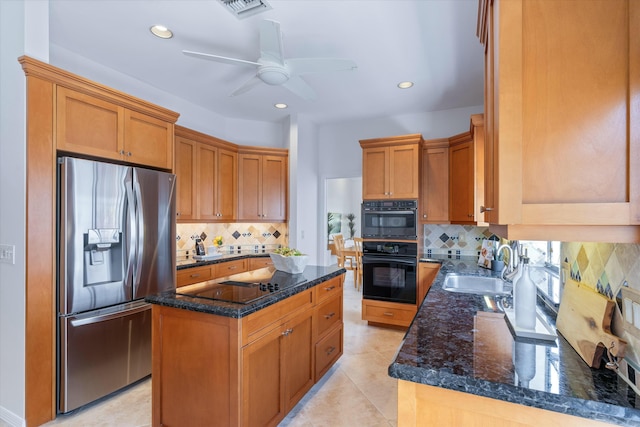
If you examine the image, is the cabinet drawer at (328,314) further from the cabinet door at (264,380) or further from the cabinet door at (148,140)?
the cabinet door at (148,140)

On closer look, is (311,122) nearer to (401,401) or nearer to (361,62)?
(361,62)

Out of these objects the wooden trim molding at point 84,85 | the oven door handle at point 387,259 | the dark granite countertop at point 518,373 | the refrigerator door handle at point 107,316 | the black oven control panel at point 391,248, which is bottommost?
the refrigerator door handle at point 107,316

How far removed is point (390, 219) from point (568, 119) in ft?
9.98

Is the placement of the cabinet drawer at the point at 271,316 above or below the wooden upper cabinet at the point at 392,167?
below

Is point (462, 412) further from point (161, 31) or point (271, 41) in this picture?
point (161, 31)

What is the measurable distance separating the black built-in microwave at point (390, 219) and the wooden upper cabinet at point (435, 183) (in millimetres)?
223

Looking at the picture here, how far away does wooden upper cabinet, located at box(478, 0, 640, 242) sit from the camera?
0.79 meters

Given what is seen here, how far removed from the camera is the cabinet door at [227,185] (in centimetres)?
411

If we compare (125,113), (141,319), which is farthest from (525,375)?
(125,113)

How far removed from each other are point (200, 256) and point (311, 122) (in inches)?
100

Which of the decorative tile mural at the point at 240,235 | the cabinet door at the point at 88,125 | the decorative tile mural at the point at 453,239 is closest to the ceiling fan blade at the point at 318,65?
the cabinet door at the point at 88,125

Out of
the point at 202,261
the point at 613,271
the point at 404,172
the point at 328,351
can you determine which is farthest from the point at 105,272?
the point at 404,172

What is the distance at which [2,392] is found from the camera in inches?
84.4

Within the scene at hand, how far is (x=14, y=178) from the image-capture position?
2088 millimetres
